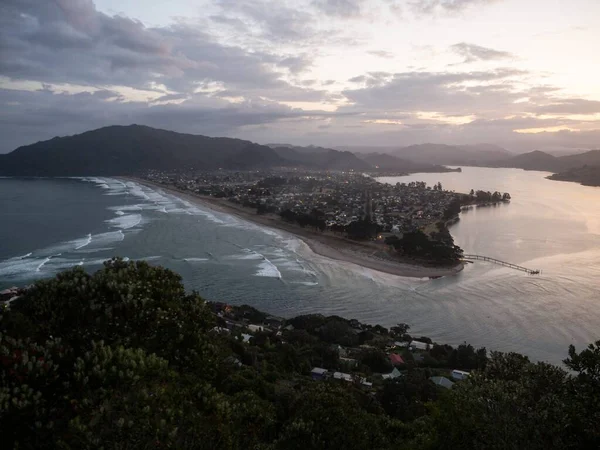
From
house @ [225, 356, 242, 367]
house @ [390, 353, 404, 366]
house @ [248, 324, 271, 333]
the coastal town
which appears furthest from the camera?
the coastal town

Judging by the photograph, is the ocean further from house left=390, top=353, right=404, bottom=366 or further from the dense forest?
the dense forest

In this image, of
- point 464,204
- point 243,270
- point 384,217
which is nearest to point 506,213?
point 464,204

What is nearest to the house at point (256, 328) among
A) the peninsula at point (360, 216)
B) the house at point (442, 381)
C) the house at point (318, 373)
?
the house at point (318, 373)

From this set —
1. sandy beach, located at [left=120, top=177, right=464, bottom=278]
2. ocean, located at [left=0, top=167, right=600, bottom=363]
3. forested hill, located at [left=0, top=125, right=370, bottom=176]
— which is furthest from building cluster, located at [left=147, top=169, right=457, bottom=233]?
forested hill, located at [left=0, top=125, right=370, bottom=176]

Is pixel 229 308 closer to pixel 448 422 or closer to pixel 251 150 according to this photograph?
pixel 448 422

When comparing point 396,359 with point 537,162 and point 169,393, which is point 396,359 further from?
point 537,162

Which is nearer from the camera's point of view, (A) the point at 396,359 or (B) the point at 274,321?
(A) the point at 396,359

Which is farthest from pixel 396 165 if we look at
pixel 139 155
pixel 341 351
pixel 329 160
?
pixel 341 351
